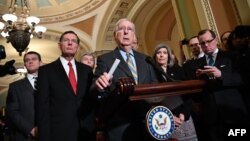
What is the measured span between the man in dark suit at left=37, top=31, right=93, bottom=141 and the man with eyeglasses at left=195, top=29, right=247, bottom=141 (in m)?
0.86

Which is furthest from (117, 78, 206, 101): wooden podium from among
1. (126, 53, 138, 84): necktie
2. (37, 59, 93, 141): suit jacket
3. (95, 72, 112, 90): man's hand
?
A: (37, 59, 93, 141): suit jacket

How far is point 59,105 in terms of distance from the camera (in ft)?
6.31

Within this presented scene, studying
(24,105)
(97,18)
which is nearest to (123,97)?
(24,105)

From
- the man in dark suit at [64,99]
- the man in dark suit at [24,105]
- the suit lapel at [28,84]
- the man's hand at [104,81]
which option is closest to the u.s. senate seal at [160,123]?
the man's hand at [104,81]

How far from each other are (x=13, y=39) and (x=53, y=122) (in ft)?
→ 15.3

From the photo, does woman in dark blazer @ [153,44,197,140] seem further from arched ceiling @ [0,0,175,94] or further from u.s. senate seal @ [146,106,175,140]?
arched ceiling @ [0,0,175,94]

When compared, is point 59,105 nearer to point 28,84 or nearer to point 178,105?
point 28,84

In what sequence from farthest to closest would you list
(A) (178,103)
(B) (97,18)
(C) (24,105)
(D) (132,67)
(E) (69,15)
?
(E) (69,15) < (B) (97,18) < (C) (24,105) < (D) (132,67) < (A) (178,103)

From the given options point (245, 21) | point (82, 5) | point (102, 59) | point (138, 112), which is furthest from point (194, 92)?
point (82, 5)

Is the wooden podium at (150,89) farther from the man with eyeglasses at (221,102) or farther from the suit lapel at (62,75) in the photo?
the suit lapel at (62,75)

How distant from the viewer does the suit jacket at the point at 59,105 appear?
1869 millimetres

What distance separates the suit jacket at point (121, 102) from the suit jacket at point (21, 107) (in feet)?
3.56

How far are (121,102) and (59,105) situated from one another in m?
0.96

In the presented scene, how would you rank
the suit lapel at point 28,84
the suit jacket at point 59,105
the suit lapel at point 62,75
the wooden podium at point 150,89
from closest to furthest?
1. the wooden podium at point 150,89
2. the suit jacket at point 59,105
3. the suit lapel at point 62,75
4. the suit lapel at point 28,84
